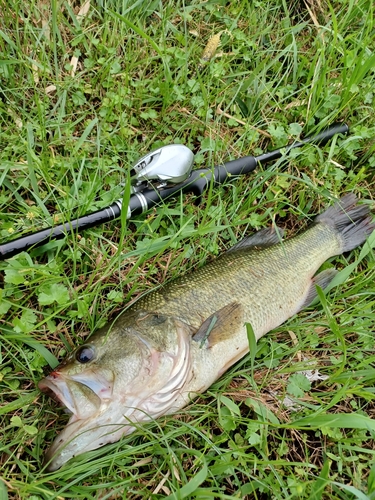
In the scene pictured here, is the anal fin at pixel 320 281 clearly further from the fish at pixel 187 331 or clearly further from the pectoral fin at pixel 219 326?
the pectoral fin at pixel 219 326

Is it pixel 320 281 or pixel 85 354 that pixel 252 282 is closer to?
pixel 320 281

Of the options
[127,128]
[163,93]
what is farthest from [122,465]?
[163,93]

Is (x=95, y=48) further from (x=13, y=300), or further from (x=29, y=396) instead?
(x=29, y=396)

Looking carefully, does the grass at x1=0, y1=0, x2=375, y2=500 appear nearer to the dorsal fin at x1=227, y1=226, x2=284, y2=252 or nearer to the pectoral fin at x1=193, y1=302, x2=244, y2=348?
the dorsal fin at x1=227, y1=226, x2=284, y2=252

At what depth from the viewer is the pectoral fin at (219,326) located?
8.67 ft

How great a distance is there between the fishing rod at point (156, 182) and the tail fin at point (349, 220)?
26.9 inches

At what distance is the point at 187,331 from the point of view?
2.63 m

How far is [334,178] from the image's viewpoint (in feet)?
11.8

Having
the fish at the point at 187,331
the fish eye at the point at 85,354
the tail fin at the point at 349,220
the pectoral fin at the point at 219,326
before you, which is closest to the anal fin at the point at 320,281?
the fish at the point at 187,331

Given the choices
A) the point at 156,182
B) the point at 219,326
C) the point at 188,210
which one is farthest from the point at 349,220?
the point at 156,182

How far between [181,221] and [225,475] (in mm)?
1658

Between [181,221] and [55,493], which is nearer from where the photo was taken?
[55,493]

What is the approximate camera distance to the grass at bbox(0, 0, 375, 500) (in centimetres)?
254

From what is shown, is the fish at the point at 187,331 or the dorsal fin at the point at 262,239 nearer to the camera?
the fish at the point at 187,331
